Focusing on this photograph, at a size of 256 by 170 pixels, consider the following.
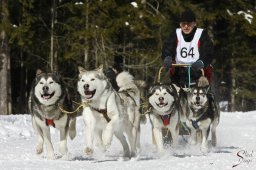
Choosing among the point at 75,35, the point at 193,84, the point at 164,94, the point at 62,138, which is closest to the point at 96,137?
the point at 62,138

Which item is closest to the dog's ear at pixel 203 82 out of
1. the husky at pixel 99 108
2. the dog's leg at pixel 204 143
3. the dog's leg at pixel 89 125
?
the dog's leg at pixel 204 143

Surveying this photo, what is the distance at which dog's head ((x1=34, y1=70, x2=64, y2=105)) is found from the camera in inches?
282

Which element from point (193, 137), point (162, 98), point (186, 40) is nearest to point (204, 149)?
point (193, 137)

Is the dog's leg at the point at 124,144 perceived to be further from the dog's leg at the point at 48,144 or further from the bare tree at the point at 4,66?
the bare tree at the point at 4,66

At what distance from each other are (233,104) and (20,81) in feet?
31.6

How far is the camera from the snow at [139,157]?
6152mm

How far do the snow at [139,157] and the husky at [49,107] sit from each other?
234 mm

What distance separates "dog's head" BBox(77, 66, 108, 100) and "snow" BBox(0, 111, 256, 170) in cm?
82

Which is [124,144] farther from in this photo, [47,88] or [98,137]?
[47,88]

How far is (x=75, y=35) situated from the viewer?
18438mm

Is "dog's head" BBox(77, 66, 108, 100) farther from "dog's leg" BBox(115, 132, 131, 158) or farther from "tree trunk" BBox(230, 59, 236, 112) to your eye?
"tree trunk" BBox(230, 59, 236, 112)

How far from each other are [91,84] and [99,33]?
11.2 meters

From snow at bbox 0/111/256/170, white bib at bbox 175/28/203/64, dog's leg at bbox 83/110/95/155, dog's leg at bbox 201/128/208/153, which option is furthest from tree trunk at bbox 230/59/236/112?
dog's leg at bbox 83/110/95/155

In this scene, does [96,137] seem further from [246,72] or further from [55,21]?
[246,72]
